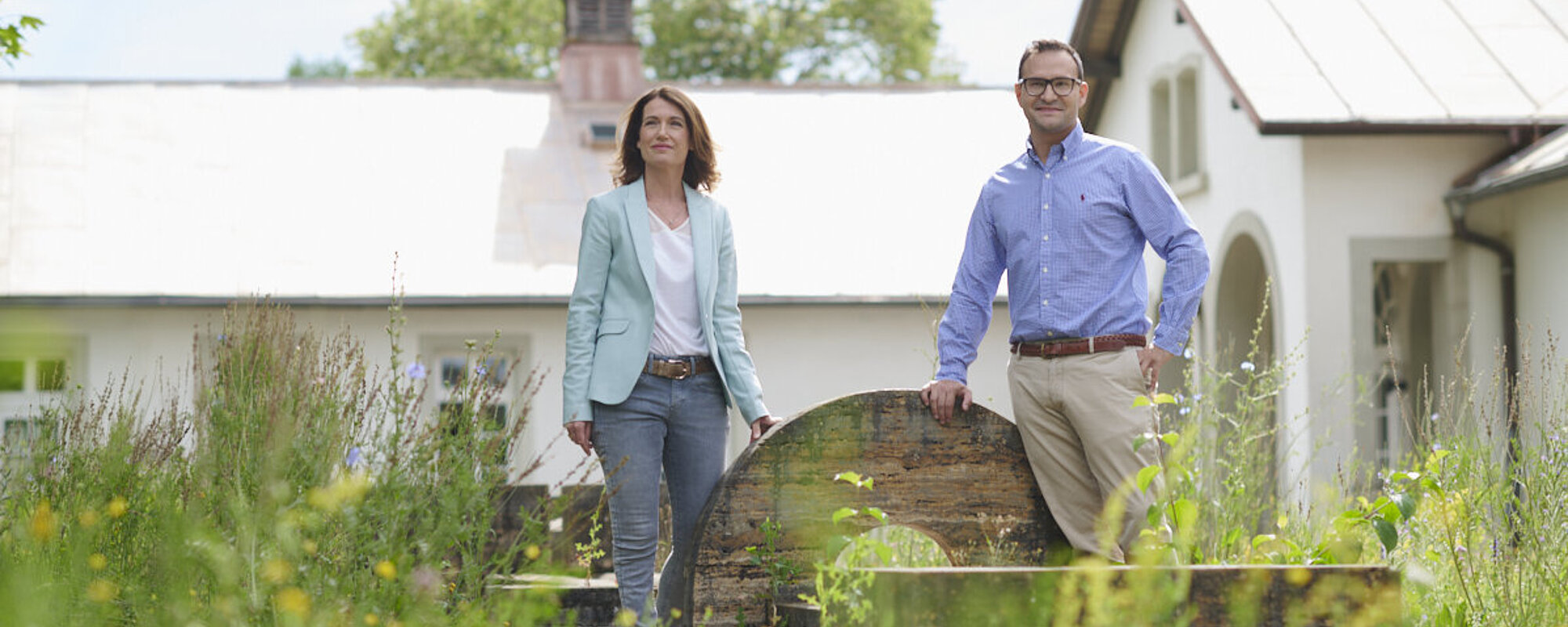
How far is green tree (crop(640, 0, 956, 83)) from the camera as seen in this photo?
2781 centimetres

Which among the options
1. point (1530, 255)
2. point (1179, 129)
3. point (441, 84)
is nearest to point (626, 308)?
point (1530, 255)

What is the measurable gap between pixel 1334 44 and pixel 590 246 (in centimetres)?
844

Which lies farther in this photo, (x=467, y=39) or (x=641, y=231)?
(x=467, y=39)

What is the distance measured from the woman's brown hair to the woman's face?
0.02 meters

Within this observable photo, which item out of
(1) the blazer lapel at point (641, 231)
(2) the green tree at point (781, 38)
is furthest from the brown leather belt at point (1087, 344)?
(2) the green tree at point (781, 38)

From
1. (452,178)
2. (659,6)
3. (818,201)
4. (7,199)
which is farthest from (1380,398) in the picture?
(659,6)

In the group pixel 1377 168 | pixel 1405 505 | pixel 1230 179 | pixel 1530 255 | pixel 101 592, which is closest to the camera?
pixel 101 592

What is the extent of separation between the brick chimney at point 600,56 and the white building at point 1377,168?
7.54m

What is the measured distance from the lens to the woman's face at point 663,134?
4238mm

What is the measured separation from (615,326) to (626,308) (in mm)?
61

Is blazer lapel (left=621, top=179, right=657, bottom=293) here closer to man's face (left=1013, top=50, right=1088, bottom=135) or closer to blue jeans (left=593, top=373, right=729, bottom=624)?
blue jeans (left=593, top=373, right=729, bottom=624)

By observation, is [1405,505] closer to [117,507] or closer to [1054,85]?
[1054,85]

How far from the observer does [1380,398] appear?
493 inches

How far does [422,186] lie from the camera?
1520 centimetres
